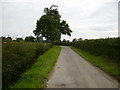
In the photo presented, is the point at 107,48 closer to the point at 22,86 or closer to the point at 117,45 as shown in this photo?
the point at 117,45

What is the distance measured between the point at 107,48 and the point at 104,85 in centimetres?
983

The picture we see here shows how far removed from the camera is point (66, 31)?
256ft

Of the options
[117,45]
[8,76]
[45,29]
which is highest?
[45,29]

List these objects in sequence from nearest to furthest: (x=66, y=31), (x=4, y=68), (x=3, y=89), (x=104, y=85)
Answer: (x=4, y=68)
(x=3, y=89)
(x=104, y=85)
(x=66, y=31)

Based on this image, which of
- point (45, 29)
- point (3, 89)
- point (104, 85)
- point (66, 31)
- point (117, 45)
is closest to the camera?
point (3, 89)

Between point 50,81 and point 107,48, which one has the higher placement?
point 107,48

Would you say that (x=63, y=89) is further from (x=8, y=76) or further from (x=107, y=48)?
(x=107, y=48)

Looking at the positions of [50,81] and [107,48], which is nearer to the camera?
[50,81]

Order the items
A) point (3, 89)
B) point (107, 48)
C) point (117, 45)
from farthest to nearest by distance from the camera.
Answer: point (107, 48)
point (117, 45)
point (3, 89)

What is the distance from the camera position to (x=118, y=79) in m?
9.71

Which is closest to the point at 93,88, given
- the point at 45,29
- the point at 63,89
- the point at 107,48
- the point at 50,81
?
the point at 63,89

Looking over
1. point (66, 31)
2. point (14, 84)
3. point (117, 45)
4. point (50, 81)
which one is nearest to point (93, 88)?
point (50, 81)

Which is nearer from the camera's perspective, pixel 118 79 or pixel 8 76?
pixel 8 76

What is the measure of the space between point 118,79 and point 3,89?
6.04 m
